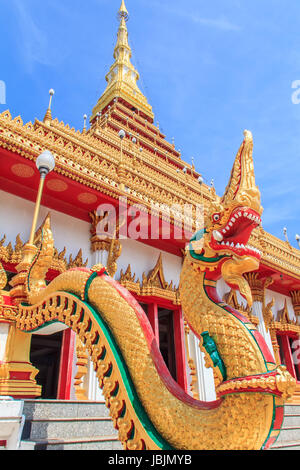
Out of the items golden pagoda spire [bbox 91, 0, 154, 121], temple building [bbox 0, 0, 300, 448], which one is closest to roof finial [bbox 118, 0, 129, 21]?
golden pagoda spire [bbox 91, 0, 154, 121]

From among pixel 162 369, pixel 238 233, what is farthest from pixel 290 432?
pixel 238 233

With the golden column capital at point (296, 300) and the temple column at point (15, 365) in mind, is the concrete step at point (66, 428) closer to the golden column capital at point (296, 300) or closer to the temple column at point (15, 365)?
the temple column at point (15, 365)

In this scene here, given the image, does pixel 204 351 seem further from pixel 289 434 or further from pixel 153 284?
pixel 153 284

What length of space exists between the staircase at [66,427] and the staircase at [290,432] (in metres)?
2.01

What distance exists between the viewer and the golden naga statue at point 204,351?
129 centimetres

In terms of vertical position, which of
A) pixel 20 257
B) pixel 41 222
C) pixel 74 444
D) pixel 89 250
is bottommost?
pixel 74 444

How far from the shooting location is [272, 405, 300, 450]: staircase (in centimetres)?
351

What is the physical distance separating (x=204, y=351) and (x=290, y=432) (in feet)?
11.8

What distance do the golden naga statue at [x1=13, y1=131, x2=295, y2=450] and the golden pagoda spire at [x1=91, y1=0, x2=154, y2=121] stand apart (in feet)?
62.7

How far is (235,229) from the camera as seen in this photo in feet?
5.57

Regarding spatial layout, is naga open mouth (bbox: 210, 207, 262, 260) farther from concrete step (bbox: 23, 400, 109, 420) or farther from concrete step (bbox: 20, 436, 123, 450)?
concrete step (bbox: 23, 400, 109, 420)

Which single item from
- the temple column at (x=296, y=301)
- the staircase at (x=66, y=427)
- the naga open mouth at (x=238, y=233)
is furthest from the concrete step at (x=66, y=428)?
the temple column at (x=296, y=301)

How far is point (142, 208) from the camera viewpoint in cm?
636
